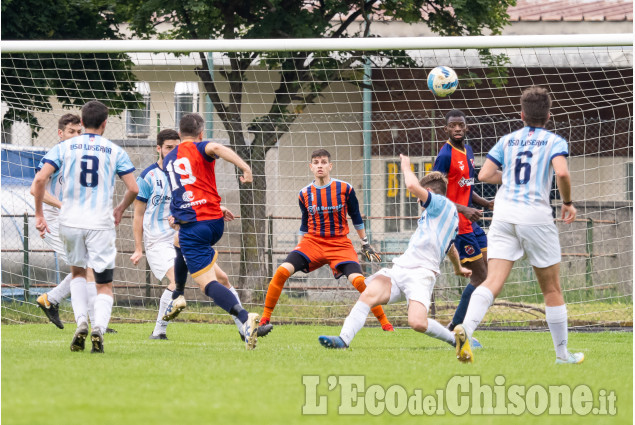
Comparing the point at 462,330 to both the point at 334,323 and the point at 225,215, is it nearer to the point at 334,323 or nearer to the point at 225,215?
the point at 225,215

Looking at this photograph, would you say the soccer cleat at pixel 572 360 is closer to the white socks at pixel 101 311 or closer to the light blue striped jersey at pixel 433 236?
the light blue striped jersey at pixel 433 236

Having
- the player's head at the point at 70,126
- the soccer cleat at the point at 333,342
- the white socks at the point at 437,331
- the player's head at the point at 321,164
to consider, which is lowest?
the soccer cleat at the point at 333,342

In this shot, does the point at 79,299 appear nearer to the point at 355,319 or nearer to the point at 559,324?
the point at 355,319

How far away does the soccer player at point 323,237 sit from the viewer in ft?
27.5

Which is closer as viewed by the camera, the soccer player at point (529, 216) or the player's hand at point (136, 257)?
the soccer player at point (529, 216)

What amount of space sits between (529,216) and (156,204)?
4.25 meters

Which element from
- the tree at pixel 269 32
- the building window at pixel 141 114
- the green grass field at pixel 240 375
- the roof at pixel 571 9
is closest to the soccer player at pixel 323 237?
the green grass field at pixel 240 375

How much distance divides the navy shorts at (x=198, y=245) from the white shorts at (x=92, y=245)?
0.67 m

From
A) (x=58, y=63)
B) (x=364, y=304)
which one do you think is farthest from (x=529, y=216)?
(x=58, y=63)

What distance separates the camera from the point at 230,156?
6629 mm

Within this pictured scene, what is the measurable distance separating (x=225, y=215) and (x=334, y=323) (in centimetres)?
430

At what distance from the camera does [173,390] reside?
464 centimetres

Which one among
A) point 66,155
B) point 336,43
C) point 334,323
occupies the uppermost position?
point 336,43

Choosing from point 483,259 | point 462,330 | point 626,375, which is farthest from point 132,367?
point 483,259
